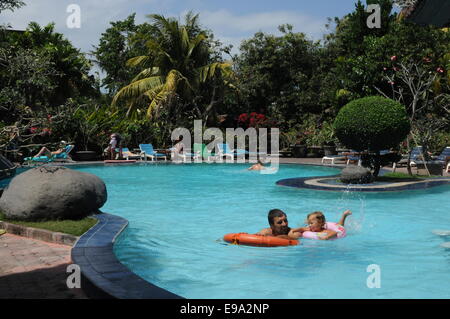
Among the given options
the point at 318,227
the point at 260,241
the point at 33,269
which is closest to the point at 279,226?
the point at 260,241

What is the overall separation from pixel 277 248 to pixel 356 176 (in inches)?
279

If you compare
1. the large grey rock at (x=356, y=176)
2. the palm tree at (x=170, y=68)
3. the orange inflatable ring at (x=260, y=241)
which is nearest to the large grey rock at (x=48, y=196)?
the orange inflatable ring at (x=260, y=241)

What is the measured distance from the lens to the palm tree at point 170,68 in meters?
29.5

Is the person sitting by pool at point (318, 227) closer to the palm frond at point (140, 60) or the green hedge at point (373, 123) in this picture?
the green hedge at point (373, 123)

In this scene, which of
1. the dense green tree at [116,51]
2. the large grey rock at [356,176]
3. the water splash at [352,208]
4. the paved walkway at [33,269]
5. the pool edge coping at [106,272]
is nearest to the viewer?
the pool edge coping at [106,272]

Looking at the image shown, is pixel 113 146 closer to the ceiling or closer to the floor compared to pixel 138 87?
closer to the floor

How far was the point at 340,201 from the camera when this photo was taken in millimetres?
12797

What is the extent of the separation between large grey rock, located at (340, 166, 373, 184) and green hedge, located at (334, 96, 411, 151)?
2.94ft

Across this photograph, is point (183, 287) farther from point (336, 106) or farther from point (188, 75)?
point (188, 75)

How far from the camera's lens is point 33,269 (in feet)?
18.3

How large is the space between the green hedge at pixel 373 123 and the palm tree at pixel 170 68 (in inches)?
612

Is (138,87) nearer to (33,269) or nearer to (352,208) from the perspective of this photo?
(352,208)

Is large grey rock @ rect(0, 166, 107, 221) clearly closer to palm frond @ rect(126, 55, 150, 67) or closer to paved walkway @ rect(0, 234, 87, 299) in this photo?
paved walkway @ rect(0, 234, 87, 299)
